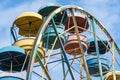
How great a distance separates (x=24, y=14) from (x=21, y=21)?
530 mm

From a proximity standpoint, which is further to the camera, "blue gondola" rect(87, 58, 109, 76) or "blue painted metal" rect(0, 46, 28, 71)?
"blue gondola" rect(87, 58, 109, 76)

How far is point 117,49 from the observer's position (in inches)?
729

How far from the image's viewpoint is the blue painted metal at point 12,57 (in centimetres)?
1705

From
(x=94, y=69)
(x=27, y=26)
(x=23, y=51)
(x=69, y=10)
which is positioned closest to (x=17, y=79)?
(x=23, y=51)

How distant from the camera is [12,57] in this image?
17719 mm

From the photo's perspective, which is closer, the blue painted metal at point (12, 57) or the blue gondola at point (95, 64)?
the blue painted metal at point (12, 57)

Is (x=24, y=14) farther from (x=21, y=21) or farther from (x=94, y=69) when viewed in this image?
(x=94, y=69)

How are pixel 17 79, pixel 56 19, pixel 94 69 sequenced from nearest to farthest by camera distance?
1. pixel 17 79
2. pixel 56 19
3. pixel 94 69

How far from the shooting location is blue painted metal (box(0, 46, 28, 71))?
671 inches

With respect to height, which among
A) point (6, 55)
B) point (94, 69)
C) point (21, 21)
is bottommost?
point (94, 69)

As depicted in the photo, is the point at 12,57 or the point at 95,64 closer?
the point at 12,57

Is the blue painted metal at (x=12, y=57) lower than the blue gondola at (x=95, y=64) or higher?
higher

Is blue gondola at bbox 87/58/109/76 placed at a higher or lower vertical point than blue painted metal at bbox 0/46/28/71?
lower

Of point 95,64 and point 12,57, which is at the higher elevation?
point 12,57
